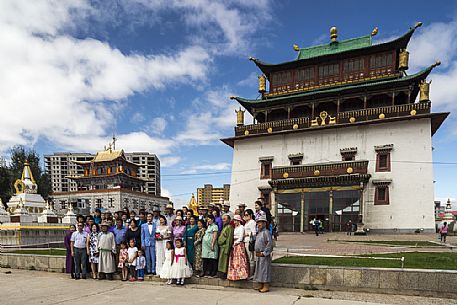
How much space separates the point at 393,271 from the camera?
5.99 meters

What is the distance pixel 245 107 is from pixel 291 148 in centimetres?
768

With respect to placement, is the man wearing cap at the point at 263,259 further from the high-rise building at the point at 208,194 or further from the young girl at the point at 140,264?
the high-rise building at the point at 208,194

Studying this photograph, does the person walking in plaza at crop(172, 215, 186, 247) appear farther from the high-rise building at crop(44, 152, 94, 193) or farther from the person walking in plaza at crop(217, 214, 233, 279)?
the high-rise building at crop(44, 152, 94, 193)

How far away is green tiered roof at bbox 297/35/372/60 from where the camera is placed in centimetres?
3069

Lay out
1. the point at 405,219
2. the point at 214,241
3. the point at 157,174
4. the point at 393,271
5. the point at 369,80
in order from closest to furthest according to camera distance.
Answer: the point at 393,271, the point at 214,241, the point at 405,219, the point at 369,80, the point at 157,174

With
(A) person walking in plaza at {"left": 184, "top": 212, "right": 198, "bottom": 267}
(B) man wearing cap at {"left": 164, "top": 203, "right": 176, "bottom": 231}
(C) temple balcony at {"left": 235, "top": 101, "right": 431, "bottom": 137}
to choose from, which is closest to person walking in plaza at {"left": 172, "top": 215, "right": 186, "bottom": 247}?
(A) person walking in plaza at {"left": 184, "top": 212, "right": 198, "bottom": 267}

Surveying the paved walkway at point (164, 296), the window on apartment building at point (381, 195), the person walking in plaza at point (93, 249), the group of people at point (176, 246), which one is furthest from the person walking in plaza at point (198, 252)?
the window on apartment building at point (381, 195)

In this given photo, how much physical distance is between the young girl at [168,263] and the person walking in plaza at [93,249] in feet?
7.29

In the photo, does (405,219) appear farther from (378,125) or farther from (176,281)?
(176,281)

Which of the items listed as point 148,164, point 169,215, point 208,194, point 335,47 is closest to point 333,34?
point 335,47

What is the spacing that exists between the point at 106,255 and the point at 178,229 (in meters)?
2.22

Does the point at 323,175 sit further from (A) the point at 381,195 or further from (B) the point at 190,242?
(B) the point at 190,242

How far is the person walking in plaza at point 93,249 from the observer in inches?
325

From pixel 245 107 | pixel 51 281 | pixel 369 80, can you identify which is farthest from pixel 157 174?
pixel 51 281
